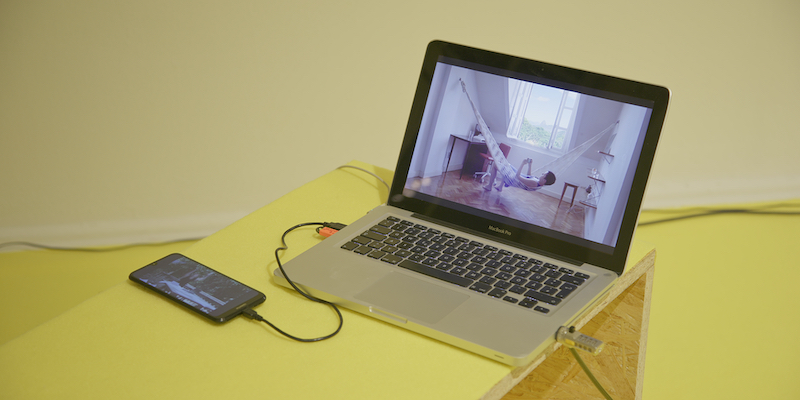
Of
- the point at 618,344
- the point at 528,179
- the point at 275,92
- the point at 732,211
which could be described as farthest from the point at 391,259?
the point at 732,211

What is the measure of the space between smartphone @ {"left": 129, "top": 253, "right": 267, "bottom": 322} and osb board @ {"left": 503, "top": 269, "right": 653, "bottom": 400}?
52 cm

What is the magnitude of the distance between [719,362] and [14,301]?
6.69ft

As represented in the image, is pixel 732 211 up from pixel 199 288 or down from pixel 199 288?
up

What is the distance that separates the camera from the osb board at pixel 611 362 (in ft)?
3.45

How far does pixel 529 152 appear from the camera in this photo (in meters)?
0.94

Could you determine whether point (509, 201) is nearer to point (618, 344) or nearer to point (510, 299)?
point (510, 299)

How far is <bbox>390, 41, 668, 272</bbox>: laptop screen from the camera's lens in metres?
0.87

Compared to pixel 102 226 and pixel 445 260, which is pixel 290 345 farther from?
pixel 102 226

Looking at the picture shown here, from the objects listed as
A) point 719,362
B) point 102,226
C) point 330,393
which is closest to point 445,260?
point 330,393

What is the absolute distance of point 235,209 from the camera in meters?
2.23

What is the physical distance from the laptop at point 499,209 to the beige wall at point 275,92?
1218 mm

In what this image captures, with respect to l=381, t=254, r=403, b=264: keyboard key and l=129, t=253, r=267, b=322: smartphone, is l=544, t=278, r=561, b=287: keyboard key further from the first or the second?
l=129, t=253, r=267, b=322: smartphone

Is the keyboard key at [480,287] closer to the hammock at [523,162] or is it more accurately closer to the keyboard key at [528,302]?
the keyboard key at [528,302]

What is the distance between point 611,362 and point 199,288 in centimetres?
74
